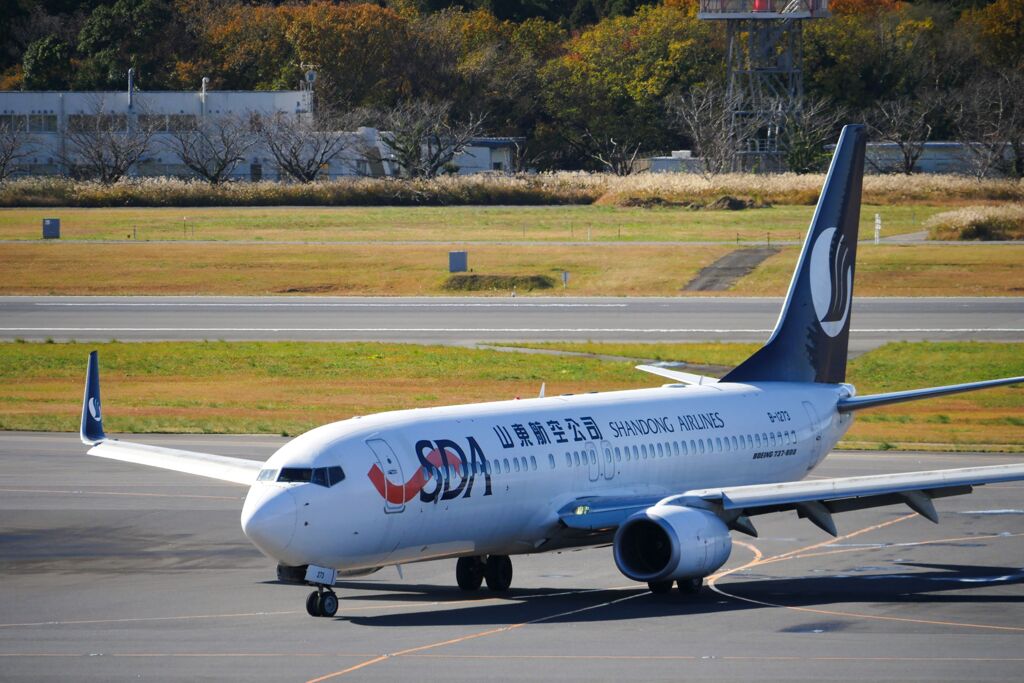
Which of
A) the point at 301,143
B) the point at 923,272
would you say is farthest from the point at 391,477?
the point at 301,143

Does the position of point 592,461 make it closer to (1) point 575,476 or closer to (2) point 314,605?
(1) point 575,476

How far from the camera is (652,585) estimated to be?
30.4 m

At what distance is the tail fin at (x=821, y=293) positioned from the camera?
3894 centimetres

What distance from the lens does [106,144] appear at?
156m

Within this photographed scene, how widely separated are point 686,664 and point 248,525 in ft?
26.7

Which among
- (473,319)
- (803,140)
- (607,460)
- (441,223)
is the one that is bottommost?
(473,319)

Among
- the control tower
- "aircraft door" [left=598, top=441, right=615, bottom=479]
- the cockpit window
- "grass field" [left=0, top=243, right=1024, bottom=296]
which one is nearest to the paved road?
"grass field" [left=0, top=243, right=1024, bottom=296]

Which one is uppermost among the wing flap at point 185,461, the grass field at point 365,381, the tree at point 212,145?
the tree at point 212,145

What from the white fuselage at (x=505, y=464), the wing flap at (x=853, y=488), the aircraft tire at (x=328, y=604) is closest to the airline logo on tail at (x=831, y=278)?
the white fuselage at (x=505, y=464)

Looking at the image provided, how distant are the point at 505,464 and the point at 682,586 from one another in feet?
14.4

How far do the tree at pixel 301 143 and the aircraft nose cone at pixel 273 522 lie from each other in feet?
431

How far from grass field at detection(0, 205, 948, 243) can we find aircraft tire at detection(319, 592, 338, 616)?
8746 cm

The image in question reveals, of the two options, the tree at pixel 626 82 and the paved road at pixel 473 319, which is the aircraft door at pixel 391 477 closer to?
the paved road at pixel 473 319

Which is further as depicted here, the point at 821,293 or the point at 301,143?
the point at 301,143
